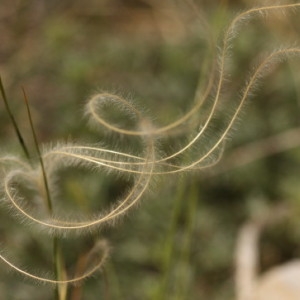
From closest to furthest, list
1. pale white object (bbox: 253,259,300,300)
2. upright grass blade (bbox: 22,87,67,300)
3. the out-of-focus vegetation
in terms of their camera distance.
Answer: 1. upright grass blade (bbox: 22,87,67,300)
2. pale white object (bbox: 253,259,300,300)
3. the out-of-focus vegetation

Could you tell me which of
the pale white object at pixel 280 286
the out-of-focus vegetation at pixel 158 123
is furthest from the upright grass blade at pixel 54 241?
the pale white object at pixel 280 286

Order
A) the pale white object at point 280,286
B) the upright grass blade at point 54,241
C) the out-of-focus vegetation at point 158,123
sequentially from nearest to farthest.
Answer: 1. the upright grass blade at point 54,241
2. the pale white object at point 280,286
3. the out-of-focus vegetation at point 158,123

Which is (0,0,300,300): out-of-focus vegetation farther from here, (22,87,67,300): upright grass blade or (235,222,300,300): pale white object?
(22,87,67,300): upright grass blade

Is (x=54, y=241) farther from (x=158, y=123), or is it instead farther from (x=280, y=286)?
(x=158, y=123)

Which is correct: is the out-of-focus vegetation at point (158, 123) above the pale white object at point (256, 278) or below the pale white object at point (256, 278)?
above

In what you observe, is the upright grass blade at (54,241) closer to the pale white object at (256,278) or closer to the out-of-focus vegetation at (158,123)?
the out-of-focus vegetation at (158,123)

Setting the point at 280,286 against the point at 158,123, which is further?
the point at 158,123

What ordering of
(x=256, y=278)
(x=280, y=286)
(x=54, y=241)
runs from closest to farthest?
(x=54, y=241)
(x=280, y=286)
(x=256, y=278)

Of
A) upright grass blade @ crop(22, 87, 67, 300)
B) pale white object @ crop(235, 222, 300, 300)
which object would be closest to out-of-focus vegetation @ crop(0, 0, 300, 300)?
pale white object @ crop(235, 222, 300, 300)

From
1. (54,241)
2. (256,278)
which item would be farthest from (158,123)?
(54,241)
